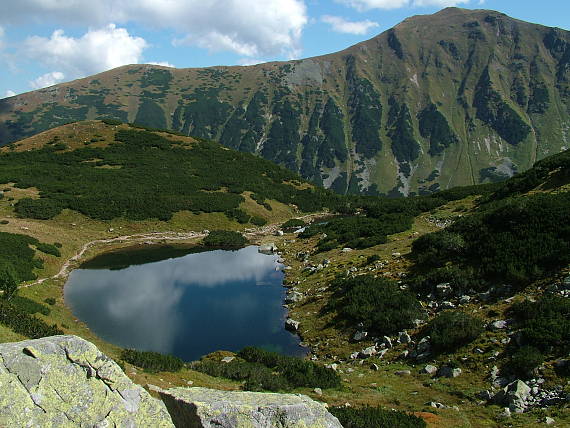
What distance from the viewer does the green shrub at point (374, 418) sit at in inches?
444

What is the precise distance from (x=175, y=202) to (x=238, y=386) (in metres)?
51.6

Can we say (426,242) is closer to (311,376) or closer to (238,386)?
(311,376)

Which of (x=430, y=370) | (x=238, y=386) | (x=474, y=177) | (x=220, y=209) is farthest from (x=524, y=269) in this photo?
(x=474, y=177)

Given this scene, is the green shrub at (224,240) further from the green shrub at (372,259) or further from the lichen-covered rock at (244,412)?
the lichen-covered rock at (244,412)

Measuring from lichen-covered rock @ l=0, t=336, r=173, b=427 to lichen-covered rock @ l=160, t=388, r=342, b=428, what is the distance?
32cm

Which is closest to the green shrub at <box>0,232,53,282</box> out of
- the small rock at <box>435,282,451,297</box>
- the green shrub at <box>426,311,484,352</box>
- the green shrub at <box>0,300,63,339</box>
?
the green shrub at <box>0,300,63,339</box>

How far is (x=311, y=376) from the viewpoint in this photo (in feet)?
54.6

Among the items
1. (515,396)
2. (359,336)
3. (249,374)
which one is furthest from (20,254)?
(515,396)

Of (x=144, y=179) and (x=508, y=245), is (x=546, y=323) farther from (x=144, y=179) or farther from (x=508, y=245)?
(x=144, y=179)

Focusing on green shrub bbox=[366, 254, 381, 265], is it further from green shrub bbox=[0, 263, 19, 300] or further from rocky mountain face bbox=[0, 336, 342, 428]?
rocky mountain face bbox=[0, 336, 342, 428]

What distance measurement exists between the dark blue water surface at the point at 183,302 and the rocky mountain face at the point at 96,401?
55.2 feet

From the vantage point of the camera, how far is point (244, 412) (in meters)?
6.88

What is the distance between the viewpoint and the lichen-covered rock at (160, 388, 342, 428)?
6785 millimetres

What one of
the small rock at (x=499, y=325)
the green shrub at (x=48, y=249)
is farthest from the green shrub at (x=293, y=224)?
the small rock at (x=499, y=325)
